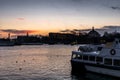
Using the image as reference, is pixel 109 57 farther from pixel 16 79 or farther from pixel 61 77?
pixel 16 79

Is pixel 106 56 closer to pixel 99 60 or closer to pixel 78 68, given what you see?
pixel 99 60

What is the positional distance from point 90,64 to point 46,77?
886 centimetres

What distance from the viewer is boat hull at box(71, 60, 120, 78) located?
55.7 meters

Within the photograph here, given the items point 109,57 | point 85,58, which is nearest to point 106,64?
point 109,57

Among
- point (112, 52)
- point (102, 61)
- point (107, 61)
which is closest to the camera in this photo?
point (112, 52)

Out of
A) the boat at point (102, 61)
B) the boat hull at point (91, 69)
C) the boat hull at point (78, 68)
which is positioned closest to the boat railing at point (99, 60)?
the boat at point (102, 61)

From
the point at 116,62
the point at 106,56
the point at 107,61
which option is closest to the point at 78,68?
the point at 106,56

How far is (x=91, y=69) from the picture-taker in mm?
61406

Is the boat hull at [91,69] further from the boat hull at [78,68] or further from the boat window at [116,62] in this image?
the boat window at [116,62]

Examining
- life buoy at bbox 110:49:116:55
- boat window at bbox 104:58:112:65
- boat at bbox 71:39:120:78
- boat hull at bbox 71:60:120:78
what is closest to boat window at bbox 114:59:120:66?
boat at bbox 71:39:120:78

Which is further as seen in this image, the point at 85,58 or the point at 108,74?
the point at 85,58

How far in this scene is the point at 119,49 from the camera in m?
56.9

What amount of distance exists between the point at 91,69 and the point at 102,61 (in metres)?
3.42

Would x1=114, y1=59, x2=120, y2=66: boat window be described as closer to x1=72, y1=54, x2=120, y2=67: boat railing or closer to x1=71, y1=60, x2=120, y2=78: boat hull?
x1=72, y1=54, x2=120, y2=67: boat railing
